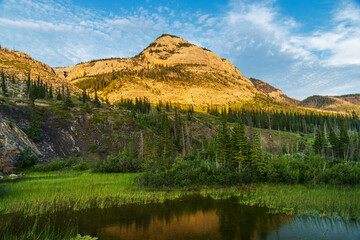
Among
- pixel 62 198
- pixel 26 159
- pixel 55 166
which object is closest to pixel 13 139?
pixel 26 159

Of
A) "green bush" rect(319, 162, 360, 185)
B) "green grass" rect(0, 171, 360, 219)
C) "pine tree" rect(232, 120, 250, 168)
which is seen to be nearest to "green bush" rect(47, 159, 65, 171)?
"green grass" rect(0, 171, 360, 219)

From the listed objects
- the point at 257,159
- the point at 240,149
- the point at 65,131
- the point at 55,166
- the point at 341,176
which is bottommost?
the point at 55,166

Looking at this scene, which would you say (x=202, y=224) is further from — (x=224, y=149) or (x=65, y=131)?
(x=65, y=131)

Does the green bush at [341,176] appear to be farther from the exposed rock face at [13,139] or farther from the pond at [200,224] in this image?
the exposed rock face at [13,139]

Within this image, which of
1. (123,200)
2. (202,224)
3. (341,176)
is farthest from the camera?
(341,176)

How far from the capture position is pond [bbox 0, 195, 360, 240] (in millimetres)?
11570

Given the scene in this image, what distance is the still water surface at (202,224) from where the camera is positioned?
1156 cm

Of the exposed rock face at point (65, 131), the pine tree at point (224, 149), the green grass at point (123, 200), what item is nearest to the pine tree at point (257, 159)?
the pine tree at point (224, 149)

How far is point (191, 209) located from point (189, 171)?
31.2 ft

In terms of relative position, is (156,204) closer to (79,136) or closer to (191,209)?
(191,209)

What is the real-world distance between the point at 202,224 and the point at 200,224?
0.47 feet

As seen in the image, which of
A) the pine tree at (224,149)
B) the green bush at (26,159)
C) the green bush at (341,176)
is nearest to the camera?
the green bush at (341,176)

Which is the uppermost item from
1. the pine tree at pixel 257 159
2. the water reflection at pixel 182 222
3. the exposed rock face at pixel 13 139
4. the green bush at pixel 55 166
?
the exposed rock face at pixel 13 139

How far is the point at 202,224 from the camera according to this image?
13469mm
